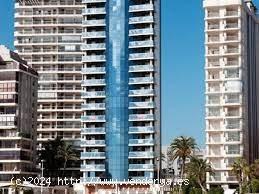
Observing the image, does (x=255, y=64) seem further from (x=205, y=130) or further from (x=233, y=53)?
(x=205, y=130)

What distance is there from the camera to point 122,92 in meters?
136

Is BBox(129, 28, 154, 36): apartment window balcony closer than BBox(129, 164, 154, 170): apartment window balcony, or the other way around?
BBox(129, 164, 154, 170): apartment window balcony

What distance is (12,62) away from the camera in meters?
134

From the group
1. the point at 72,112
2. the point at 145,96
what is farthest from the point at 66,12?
the point at 145,96

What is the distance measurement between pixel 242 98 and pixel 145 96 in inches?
799

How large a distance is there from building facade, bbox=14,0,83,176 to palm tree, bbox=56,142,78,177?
336 inches

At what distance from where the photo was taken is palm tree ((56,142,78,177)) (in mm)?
138500

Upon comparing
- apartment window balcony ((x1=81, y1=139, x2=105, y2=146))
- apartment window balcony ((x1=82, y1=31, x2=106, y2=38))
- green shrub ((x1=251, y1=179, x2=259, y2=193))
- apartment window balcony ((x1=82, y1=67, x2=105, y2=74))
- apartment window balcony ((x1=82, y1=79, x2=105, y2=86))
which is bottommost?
green shrub ((x1=251, y1=179, x2=259, y2=193))

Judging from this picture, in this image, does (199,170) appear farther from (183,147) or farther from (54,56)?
(54,56)

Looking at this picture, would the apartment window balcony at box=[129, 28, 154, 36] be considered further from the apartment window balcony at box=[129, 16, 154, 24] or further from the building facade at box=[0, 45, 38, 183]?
the building facade at box=[0, 45, 38, 183]

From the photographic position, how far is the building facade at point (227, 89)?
124875mm

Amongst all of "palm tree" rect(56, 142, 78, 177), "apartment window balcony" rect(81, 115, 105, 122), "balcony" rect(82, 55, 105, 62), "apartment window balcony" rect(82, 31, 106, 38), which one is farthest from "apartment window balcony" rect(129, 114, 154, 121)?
"apartment window balcony" rect(82, 31, 106, 38)

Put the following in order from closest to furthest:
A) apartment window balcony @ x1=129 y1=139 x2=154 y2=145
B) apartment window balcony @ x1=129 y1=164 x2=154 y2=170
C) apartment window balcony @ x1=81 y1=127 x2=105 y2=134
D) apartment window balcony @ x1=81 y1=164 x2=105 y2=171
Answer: apartment window balcony @ x1=129 y1=164 x2=154 y2=170 < apartment window balcony @ x1=129 y1=139 x2=154 y2=145 < apartment window balcony @ x1=81 y1=164 x2=105 y2=171 < apartment window balcony @ x1=81 y1=127 x2=105 y2=134

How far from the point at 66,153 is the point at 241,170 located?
138ft
